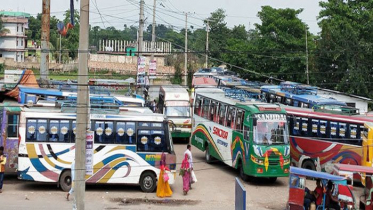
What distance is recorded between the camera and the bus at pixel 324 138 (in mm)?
25594

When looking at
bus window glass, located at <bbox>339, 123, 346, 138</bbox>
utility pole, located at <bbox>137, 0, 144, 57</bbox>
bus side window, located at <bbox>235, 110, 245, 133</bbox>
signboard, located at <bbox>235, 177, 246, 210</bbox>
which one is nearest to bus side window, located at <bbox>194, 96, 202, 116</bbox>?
bus side window, located at <bbox>235, 110, 245, 133</bbox>

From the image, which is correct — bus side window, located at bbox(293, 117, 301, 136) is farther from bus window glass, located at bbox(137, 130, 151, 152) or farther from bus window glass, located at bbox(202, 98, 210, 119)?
bus window glass, located at bbox(137, 130, 151, 152)

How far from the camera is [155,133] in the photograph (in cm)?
2362

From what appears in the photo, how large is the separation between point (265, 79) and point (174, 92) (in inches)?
963

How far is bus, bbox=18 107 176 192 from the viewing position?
2314 centimetres

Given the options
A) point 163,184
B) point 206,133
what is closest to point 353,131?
point 206,133

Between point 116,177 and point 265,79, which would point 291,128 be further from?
point 265,79

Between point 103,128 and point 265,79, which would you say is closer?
point 103,128

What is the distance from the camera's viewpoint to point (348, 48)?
4491 centimetres

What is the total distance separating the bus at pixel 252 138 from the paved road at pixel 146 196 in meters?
0.79

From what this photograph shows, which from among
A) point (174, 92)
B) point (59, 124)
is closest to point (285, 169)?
point (59, 124)

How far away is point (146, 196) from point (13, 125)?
5.35 m

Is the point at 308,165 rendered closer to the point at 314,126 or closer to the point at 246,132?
the point at 314,126

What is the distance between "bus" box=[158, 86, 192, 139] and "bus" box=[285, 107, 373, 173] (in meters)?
7.12
